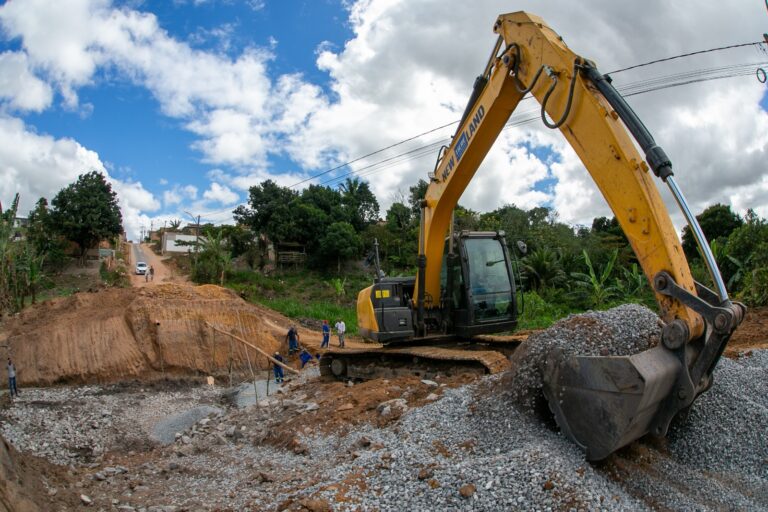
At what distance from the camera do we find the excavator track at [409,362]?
7523 millimetres

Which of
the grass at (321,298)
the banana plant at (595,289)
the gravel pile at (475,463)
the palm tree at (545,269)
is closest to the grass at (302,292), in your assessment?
the grass at (321,298)

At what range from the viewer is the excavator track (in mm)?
7523

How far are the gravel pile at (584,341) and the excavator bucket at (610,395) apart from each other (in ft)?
1.11

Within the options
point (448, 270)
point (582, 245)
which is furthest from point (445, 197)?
point (582, 245)

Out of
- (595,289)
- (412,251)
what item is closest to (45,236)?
(412,251)

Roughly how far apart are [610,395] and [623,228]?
5.01 feet

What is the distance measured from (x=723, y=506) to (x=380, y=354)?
5.68 metres

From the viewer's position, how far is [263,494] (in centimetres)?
514

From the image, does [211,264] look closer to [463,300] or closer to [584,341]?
[463,300]

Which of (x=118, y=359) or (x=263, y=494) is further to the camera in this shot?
(x=118, y=359)

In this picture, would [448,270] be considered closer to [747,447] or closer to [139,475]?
[747,447]

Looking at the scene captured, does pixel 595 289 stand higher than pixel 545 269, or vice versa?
pixel 545 269

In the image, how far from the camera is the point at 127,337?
1416cm

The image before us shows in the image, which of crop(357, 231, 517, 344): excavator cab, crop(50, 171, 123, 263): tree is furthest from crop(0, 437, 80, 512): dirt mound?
crop(50, 171, 123, 263): tree
